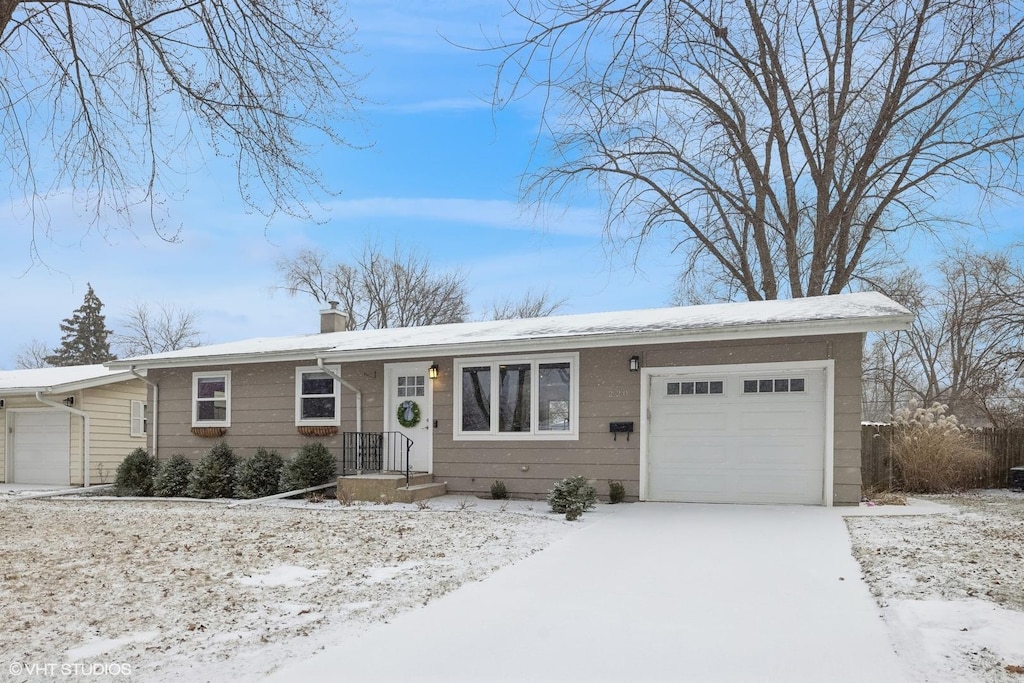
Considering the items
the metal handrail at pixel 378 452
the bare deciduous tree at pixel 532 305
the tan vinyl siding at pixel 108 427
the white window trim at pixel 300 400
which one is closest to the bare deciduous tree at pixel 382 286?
the bare deciduous tree at pixel 532 305

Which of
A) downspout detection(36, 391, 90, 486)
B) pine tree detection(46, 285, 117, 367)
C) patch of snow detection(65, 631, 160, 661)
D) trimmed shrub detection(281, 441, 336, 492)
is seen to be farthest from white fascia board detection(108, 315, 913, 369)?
pine tree detection(46, 285, 117, 367)

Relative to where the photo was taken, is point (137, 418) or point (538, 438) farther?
point (137, 418)

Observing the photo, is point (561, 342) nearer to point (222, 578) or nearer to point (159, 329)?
point (222, 578)

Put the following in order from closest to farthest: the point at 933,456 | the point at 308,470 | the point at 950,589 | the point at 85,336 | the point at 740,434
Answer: the point at 950,589 → the point at 740,434 → the point at 308,470 → the point at 933,456 → the point at 85,336

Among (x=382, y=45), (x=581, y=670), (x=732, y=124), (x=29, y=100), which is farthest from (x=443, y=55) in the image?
(x=732, y=124)

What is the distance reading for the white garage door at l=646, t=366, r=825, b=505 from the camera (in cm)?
1011

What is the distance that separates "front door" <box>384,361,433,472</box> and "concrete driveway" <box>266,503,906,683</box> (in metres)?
5.67

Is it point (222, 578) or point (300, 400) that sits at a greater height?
point (300, 400)

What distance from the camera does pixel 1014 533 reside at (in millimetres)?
→ 7730

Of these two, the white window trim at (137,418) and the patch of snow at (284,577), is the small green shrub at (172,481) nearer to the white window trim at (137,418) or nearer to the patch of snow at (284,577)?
the white window trim at (137,418)

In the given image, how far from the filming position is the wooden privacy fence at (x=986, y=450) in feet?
45.8

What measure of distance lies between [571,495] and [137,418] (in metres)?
14.5

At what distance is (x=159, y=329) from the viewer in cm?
3788

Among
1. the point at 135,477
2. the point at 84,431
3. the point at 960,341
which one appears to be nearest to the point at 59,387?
the point at 84,431
